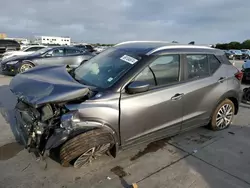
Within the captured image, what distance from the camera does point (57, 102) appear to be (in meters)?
2.34

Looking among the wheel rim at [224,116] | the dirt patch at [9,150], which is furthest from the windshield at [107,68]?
the wheel rim at [224,116]

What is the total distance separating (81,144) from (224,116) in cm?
292

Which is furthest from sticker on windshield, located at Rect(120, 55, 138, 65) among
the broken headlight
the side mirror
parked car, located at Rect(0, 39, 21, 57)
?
parked car, located at Rect(0, 39, 21, 57)

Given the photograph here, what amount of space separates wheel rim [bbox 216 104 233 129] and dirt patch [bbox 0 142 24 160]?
3.44 metres

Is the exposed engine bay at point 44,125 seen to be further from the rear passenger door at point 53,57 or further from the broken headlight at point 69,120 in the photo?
the rear passenger door at point 53,57

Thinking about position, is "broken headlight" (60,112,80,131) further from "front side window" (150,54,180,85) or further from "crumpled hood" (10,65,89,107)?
"front side window" (150,54,180,85)

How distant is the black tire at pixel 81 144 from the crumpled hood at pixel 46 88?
463 mm

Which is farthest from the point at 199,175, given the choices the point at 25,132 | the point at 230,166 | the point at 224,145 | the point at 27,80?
the point at 27,80

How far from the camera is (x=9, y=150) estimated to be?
3.08m

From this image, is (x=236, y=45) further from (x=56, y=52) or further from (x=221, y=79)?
(x=221, y=79)

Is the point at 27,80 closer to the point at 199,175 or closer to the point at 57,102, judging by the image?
the point at 57,102

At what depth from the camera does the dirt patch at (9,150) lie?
294 cm

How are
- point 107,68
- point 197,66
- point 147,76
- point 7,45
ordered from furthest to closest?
point 7,45
point 197,66
point 107,68
point 147,76

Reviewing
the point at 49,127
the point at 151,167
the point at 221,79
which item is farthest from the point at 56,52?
the point at 151,167
